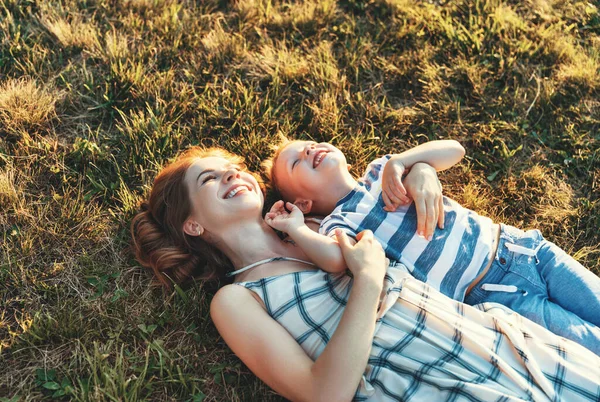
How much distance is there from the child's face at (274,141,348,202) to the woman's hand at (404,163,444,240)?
0.44 metres

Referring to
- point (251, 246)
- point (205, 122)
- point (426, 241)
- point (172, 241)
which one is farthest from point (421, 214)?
point (205, 122)

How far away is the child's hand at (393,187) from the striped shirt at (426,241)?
6 cm

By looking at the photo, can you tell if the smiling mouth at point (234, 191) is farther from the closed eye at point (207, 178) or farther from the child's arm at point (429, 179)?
the child's arm at point (429, 179)

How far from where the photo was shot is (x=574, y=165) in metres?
4.05

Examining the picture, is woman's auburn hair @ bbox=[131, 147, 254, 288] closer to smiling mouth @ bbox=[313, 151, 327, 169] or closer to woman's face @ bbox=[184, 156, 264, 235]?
woman's face @ bbox=[184, 156, 264, 235]

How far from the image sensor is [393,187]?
323cm

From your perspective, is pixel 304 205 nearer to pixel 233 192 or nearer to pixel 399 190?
pixel 233 192

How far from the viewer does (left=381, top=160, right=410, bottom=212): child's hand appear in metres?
3.20

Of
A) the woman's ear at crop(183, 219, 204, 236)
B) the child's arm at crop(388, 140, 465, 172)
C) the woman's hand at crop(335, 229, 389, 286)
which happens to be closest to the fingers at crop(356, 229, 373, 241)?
the woman's hand at crop(335, 229, 389, 286)

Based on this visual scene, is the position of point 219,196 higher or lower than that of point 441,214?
lower

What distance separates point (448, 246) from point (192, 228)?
1.45m

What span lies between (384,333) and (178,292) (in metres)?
1.25

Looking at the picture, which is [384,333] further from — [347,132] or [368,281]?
[347,132]

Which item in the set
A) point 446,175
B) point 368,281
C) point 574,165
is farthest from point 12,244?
point 574,165
